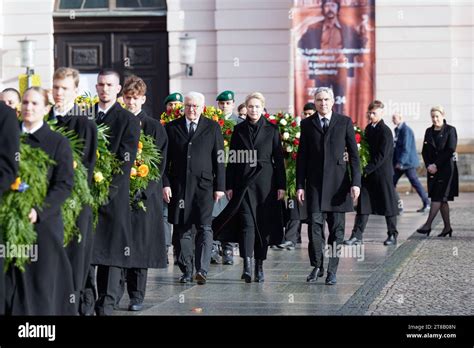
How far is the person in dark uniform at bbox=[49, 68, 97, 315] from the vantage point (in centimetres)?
891

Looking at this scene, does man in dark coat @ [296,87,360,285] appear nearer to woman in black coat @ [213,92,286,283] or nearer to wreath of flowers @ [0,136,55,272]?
woman in black coat @ [213,92,286,283]

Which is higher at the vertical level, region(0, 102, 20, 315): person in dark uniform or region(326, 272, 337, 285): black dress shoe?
region(0, 102, 20, 315): person in dark uniform

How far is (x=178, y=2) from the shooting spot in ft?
94.0

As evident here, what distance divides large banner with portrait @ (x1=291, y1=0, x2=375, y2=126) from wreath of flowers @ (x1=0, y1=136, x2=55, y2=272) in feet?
64.3

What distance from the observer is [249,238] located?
13180mm

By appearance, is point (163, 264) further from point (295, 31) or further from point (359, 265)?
point (295, 31)

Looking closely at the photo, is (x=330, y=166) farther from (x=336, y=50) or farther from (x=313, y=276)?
(x=336, y=50)

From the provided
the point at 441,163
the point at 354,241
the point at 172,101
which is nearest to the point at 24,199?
the point at 172,101

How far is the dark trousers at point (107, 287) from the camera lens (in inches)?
407

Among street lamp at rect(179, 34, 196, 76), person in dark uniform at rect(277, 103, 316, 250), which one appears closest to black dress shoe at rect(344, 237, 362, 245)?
person in dark uniform at rect(277, 103, 316, 250)

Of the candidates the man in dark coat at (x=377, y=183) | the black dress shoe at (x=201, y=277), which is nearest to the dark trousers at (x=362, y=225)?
the man in dark coat at (x=377, y=183)

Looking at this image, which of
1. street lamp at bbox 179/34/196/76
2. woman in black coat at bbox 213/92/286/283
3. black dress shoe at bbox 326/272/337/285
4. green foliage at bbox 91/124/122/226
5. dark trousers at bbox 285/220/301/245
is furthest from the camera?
street lamp at bbox 179/34/196/76

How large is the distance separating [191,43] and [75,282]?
1949 centimetres
